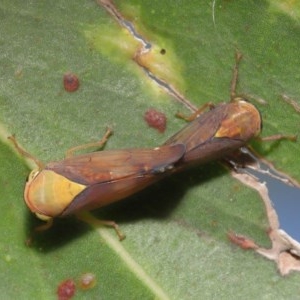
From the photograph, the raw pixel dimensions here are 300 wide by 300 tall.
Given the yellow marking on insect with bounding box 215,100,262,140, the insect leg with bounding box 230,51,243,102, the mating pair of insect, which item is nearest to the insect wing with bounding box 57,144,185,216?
the mating pair of insect

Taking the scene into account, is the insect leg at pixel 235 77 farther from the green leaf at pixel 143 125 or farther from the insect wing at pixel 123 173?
the insect wing at pixel 123 173

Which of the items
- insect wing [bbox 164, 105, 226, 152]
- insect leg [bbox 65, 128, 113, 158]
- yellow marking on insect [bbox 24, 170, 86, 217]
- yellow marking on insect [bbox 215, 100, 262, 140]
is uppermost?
yellow marking on insect [bbox 215, 100, 262, 140]

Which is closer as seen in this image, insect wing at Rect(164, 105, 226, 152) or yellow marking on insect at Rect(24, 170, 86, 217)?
yellow marking on insect at Rect(24, 170, 86, 217)

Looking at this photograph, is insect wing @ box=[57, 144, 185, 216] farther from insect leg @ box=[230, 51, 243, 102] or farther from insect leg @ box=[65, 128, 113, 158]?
insect leg @ box=[230, 51, 243, 102]

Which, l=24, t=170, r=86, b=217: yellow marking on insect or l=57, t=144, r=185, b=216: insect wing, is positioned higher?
l=57, t=144, r=185, b=216: insect wing

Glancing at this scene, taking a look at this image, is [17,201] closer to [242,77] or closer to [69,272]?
[69,272]

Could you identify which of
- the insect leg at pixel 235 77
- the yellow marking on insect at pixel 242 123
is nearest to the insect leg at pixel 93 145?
the yellow marking on insect at pixel 242 123
